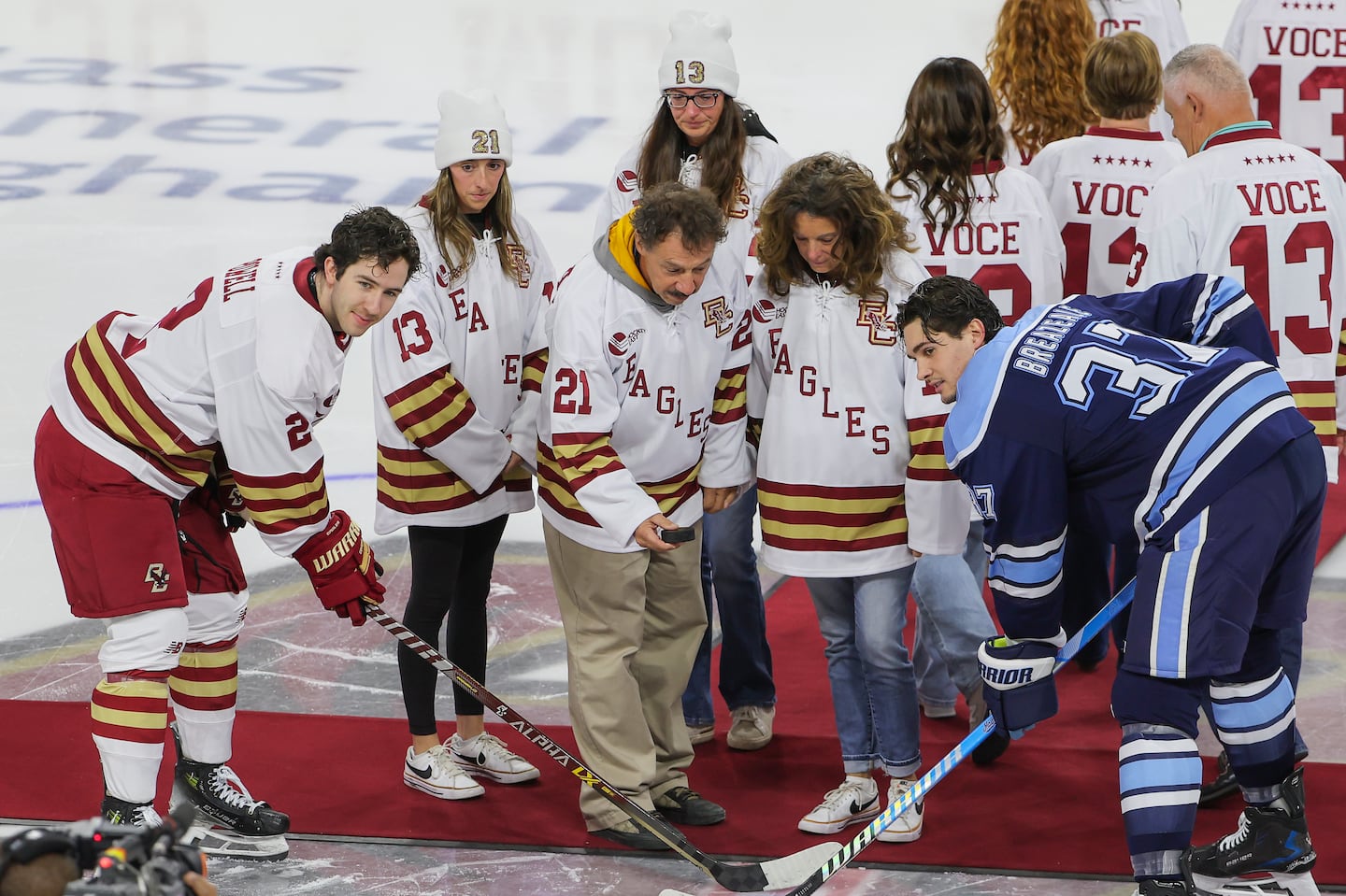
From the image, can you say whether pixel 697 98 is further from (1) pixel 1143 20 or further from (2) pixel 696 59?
(1) pixel 1143 20

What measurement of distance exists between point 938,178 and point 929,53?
5243 mm

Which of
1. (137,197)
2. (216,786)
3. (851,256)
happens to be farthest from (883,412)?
(137,197)

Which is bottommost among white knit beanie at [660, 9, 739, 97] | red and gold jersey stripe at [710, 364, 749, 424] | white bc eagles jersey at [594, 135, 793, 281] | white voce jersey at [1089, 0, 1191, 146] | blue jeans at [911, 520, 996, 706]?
blue jeans at [911, 520, 996, 706]

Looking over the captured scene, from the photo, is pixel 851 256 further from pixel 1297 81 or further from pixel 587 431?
pixel 1297 81

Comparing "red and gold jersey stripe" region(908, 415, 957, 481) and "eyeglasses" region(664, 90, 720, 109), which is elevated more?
"eyeglasses" region(664, 90, 720, 109)

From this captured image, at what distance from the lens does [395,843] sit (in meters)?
2.95

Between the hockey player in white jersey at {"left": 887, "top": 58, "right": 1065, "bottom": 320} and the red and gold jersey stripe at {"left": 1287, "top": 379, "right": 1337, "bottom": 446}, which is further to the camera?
the red and gold jersey stripe at {"left": 1287, "top": 379, "right": 1337, "bottom": 446}

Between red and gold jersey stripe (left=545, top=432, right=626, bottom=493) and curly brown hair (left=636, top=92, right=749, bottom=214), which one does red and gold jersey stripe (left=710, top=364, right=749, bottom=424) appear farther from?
curly brown hair (left=636, top=92, right=749, bottom=214)

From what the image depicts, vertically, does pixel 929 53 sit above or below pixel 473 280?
above

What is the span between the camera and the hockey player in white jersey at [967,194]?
3.18 m

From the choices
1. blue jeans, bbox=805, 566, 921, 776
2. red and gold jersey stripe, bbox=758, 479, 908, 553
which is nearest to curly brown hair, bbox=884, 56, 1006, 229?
red and gold jersey stripe, bbox=758, 479, 908, 553

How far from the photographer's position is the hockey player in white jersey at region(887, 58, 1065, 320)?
3176 millimetres

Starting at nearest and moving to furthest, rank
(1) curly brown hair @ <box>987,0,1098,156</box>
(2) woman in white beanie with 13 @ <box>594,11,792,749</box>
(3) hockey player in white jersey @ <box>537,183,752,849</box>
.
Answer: (3) hockey player in white jersey @ <box>537,183,752,849</box>
(2) woman in white beanie with 13 @ <box>594,11,792,749</box>
(1) curly brown hair @ <box>987,0,1098,156</box>

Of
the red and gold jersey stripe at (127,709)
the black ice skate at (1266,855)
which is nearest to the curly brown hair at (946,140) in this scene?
the black ice skate at (1266,855)
